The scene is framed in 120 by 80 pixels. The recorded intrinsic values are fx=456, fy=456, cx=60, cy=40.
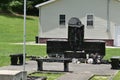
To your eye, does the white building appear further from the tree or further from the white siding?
the tree

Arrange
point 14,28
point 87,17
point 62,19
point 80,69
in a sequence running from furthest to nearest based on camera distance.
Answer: point 14,28 → point 62,19 → point 87,17 → point 80,69

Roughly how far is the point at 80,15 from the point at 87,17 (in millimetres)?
691

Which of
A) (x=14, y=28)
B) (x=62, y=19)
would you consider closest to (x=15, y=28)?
(x=14, y=28)

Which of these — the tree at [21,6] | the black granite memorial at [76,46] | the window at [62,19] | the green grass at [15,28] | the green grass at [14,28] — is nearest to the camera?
the black granite memorial at [76,46]

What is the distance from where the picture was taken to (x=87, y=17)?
142 feet

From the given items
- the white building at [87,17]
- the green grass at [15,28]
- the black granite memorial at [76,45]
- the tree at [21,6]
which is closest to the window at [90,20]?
the white building at [87,17]

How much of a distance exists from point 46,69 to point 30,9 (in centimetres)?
4943

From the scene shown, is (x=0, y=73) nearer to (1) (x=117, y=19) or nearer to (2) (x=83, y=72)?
(2) (x=83, y=72)

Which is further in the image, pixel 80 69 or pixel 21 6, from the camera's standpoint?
pixel 21 6

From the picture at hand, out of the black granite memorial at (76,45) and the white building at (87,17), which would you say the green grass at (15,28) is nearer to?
the white building at (87,17)

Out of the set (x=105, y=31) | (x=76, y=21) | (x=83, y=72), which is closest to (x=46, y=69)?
(x=83, y=72)

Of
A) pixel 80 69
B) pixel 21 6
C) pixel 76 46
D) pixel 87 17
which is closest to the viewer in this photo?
pixel 80 69

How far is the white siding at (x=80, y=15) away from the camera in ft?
141

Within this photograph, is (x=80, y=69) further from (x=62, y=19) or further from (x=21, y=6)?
(x=21, y=6)
